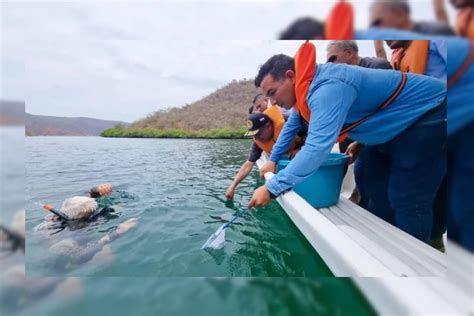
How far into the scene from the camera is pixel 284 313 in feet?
3.55

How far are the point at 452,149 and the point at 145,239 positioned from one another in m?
1.50

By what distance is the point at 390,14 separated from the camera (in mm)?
927

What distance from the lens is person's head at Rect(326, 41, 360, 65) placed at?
1308mm

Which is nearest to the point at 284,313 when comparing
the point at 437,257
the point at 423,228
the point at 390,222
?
the point at 437,257

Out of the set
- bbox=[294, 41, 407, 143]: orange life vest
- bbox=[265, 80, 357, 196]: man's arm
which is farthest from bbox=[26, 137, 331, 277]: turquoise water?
bbox=[294, 41, 407, 143]: orange life vest

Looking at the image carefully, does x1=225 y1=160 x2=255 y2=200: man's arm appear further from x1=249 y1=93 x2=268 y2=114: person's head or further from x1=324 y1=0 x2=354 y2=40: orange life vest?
x1=324 y1=0 x2=354 y2=40: orange life vest

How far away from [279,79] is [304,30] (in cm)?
33

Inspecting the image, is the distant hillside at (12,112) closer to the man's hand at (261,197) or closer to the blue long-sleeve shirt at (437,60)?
the man's hand at (261,197)

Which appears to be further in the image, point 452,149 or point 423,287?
point 452,149

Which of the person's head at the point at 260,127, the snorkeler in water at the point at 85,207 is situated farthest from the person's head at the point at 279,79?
the snorkeler in water at the point at 85,207

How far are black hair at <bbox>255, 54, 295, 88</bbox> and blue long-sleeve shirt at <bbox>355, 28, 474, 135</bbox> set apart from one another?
1.20 ft

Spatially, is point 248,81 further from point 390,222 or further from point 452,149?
point 390,222

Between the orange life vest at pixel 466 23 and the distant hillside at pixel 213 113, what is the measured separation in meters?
0.91

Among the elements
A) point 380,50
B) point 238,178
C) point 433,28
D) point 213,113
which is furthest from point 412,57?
point 238,178
